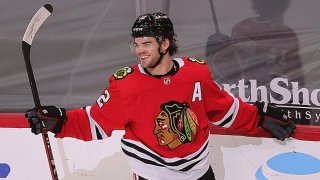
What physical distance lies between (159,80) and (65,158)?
76 centimetres

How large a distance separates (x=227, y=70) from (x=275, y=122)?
561 millimetres

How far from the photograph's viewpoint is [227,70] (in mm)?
2432

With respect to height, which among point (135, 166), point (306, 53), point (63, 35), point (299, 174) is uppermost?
point (63, 35)

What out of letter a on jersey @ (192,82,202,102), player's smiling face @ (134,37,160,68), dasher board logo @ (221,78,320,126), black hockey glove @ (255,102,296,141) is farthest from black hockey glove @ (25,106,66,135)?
dasher board logo @ (221,78,320,126)

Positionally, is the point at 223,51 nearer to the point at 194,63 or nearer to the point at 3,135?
the point at 194,63

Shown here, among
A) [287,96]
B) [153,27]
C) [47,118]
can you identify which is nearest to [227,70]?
[287,96]

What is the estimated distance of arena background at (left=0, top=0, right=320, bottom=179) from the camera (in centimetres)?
204

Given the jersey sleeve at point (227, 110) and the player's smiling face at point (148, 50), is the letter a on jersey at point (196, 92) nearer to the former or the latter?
the jersey sleeve at point (227, 110)

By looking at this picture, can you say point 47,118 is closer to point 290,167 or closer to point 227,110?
point 227,110

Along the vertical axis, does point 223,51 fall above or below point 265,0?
below

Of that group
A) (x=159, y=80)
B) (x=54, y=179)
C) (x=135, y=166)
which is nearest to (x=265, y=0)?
(x=159, y=80)

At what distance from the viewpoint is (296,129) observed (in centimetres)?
194

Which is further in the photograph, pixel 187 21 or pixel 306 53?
pixel 187 21

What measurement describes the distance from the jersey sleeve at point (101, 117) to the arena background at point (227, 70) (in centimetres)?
34
